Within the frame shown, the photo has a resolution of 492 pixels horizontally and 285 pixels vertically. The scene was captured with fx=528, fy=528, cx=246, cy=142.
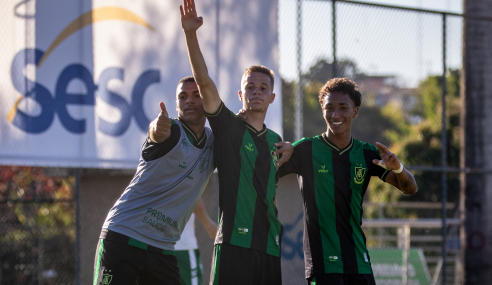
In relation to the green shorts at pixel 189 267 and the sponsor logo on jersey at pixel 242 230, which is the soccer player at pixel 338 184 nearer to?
the sponsor logo on jersey at pixel 242 230

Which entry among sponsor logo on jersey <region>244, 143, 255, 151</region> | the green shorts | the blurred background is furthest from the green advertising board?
sponsor logo on jersey <region>244, 143, 255, 151</region>

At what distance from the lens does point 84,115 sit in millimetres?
5473

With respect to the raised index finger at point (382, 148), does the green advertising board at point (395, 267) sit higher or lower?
lower

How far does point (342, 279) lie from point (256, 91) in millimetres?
1405

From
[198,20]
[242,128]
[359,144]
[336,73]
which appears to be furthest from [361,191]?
[336,73]

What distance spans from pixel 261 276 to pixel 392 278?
474cm

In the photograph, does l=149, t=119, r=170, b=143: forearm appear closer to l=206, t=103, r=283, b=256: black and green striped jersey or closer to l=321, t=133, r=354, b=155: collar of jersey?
l=206, t=103, r=283, b=256: black and green striped jersey

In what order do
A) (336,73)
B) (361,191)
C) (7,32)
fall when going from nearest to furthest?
(361,191) → (7,32) → (336,73)

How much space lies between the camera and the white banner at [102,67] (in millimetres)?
5309

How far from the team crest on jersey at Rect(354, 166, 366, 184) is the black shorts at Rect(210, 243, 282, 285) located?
92 cm

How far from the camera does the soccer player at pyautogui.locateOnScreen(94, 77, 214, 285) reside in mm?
3129

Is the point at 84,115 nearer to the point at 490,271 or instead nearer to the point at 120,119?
the point at 120,119

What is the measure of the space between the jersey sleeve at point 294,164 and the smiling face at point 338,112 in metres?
0.30

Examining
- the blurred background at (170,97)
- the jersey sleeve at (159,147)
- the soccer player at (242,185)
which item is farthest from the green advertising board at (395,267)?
the jersey sleeve at (159,147)
